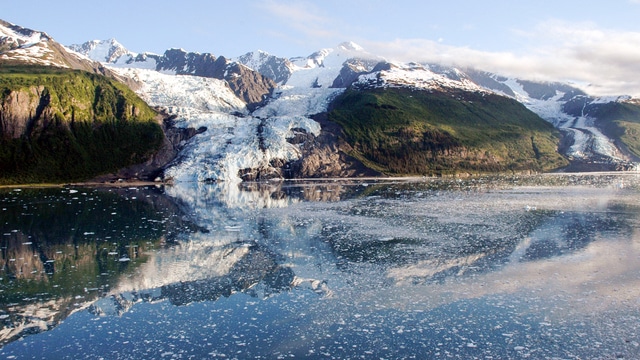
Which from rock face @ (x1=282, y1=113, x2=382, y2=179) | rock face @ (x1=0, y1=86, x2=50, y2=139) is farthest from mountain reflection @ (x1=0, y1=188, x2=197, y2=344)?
rock face @ (x1=282, y1=113, x2=382, y2=179)

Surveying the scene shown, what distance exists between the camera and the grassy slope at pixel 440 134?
12838 cm

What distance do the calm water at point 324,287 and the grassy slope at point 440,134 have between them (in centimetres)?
8842

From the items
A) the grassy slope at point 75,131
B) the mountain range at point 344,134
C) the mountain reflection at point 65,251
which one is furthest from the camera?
the mountain range at point 344,134

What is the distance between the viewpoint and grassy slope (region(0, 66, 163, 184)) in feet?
319

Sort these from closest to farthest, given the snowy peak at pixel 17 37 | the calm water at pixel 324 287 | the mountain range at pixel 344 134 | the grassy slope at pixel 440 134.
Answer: the calm water at pixel 324 287 → the mountain range at pixel 344 134 → the grassy slope at pixel 440 134 → the snowy peak at pixel 17 37

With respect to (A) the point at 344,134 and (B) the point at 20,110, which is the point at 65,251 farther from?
(A) the point at 344,134

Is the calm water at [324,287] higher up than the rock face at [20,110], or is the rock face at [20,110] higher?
the rock face at [20,110]

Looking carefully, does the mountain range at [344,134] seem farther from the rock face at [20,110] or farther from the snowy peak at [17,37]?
the snowy peak at [17,37]

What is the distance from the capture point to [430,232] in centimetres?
3359

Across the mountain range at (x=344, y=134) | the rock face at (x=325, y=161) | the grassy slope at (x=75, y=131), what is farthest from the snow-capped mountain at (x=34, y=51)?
the rock face at (x=325, y=161)

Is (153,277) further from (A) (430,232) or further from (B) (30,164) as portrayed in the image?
(B) (30,164)

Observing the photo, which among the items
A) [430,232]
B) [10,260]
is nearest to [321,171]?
[430,232]

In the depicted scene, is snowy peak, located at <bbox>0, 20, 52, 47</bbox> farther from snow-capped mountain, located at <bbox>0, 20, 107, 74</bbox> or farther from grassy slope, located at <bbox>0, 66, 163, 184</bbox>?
grassy slope, located at <bbox>0, 66, 163, 184</bbox>

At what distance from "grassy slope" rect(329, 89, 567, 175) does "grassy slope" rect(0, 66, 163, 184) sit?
182 ft
